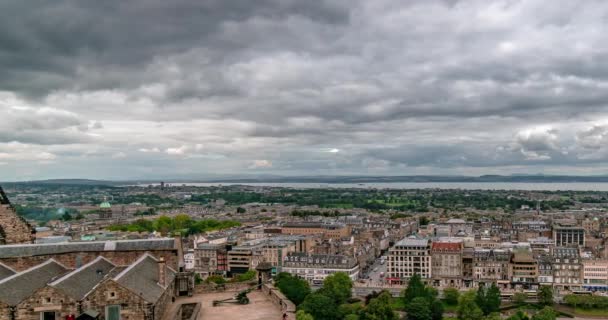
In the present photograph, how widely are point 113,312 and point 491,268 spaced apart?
86737 mm

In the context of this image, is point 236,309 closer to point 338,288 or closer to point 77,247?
point 77,247

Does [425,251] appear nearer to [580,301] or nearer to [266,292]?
[580,301]

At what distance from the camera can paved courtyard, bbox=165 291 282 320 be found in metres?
21.7

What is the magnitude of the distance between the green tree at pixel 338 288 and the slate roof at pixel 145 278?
47.5 m

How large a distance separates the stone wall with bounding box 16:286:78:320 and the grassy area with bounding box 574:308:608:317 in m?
70.7

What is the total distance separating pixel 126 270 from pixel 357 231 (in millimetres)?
124386

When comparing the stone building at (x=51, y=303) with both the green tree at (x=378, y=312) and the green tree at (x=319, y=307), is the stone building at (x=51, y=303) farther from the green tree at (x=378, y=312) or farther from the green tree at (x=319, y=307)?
the green tree at (x=378, y=312)

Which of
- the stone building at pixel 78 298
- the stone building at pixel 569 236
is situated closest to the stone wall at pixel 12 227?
the stone building at pixel 78 298

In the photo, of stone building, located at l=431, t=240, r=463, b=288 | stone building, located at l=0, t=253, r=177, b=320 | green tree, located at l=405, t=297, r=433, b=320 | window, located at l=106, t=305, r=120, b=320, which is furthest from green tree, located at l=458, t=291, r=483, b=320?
window, located at l=106, t=305, r=120, b=320

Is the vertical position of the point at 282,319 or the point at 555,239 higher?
the point at 282,319

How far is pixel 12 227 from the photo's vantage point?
25.6 metres

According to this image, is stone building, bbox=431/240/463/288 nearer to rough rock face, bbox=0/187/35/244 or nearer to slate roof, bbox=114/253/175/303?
rough rock face, bbox=0/187/35/244

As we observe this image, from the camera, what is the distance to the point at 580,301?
76.4 m

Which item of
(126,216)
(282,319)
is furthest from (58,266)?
(126,216)
